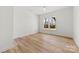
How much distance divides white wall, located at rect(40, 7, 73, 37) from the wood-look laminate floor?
10cm

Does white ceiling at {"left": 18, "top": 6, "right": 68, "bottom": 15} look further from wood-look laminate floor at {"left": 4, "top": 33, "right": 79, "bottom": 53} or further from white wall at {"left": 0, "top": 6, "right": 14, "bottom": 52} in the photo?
wood-look laminate floor at {"left": 4, "top": 33, "right": 79, "bottom": 53}

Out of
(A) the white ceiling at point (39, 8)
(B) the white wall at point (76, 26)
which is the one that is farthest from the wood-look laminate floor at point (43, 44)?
(A) the white ceiling at point (39, 8)

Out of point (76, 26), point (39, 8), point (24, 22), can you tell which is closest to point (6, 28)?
point (24, 22)

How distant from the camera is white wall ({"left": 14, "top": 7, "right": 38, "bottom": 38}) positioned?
1.69 meters

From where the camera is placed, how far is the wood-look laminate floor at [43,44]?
63.9 inches

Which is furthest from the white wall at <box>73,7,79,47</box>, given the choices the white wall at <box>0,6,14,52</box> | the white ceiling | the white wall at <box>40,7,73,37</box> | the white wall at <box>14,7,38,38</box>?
the white wall at <box>0,6,14,52</box>

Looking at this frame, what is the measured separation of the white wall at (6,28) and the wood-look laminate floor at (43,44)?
0.12m

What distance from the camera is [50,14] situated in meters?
1.72

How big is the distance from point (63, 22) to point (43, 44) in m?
0.54

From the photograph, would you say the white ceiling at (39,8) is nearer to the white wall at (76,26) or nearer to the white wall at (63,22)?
the white wall at (63,22)

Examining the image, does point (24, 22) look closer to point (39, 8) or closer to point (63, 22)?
point (39, 8)

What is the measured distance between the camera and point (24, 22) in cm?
174
